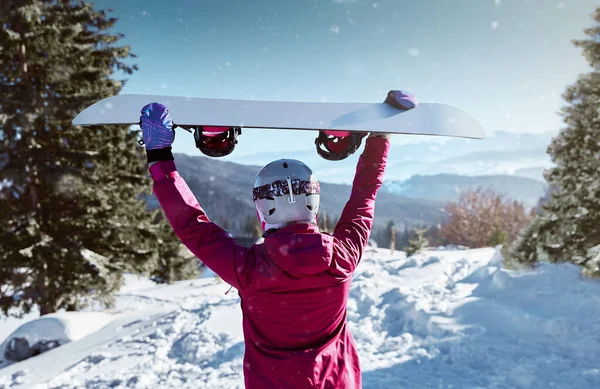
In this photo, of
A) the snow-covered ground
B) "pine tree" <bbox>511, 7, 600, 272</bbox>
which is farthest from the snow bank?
"pine tree" <bbox>511, 7, 600, 272</bbox>

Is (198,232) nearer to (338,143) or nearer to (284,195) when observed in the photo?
(284,195)

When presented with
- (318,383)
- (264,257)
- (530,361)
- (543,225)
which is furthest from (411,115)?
(543,225)

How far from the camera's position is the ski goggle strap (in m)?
1.96

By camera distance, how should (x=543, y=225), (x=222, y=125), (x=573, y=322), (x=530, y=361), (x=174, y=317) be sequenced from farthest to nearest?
(x=543, y=225) → (x=174, y=317) → (x=573, y=322) → (x=530, y=361) → (x=222, y=125)

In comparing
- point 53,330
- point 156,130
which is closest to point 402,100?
point 156,130

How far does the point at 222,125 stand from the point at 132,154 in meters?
10.6

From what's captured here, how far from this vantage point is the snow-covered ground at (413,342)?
16.5 feet

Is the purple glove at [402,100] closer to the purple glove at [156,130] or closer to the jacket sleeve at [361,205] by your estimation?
the jacket sleeve at [361,205]

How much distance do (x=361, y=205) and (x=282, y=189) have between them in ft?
1.82

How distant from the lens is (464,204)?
140ft

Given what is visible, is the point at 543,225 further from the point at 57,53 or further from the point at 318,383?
the point at 57,53

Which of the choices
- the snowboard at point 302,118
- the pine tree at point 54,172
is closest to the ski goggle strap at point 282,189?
the snowboard at point 302,118

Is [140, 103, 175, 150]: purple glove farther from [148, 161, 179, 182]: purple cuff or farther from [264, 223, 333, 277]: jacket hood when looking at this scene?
[264, 223, 333, 277]: jacket hood

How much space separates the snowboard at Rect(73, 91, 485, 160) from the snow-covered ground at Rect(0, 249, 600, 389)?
3.32 meters
